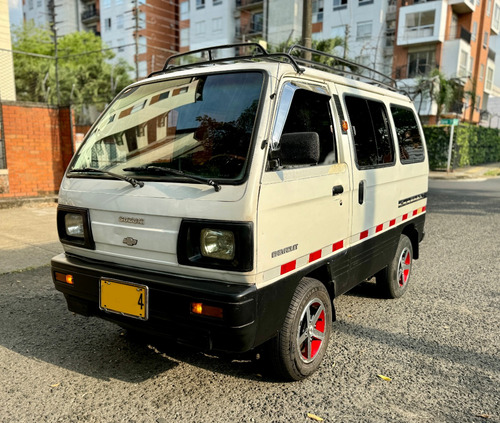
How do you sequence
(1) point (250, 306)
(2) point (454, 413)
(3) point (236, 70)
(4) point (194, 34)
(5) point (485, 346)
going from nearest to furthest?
(1) point (250, 306) → (2) point (454, 413) → (3) point (236, 70) → (5) point (485, 346) → (4) point (194, 34)

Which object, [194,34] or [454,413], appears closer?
[454,413]

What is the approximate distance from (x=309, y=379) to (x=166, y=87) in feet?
7.90

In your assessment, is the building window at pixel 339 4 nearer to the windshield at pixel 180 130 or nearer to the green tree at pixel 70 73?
the green tree at pixel 70 73

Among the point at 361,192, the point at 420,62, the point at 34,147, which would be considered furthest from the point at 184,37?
the point at 361,192

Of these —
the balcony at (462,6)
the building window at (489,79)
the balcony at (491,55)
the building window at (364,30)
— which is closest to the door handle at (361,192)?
the building window at (364,30)

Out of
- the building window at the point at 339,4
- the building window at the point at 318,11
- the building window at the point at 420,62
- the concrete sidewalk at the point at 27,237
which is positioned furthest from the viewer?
the building window at the point at 318,11

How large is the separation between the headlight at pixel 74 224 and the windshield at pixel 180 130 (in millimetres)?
318

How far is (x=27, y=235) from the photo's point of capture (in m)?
7.36

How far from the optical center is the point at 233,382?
305cm

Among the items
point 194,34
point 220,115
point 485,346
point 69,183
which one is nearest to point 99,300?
point 69,183

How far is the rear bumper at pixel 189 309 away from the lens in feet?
8.06

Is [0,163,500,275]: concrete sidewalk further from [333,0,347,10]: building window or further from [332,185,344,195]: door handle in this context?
[333,0,347,10]: building window

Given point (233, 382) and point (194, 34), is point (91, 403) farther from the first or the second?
point (194, 34)

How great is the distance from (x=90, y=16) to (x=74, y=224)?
56.5 metres
